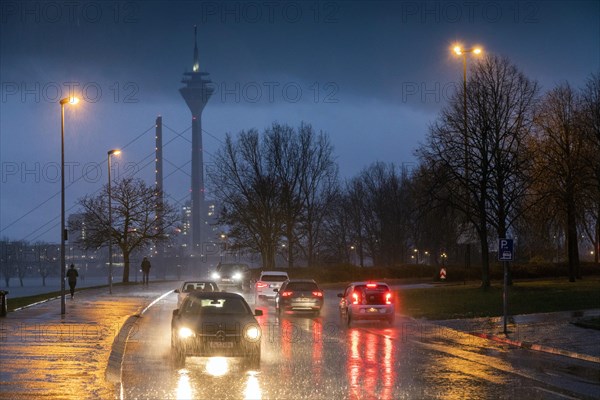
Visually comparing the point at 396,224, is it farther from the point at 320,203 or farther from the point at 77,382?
the point at 77,382

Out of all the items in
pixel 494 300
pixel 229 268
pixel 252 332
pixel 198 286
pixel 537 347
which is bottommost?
pixel 537 347

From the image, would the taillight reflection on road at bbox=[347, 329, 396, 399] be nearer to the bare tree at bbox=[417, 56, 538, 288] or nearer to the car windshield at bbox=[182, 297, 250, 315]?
the car windshield at bbox=[182, 297, 250, 315]

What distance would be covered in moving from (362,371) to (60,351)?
6873mm

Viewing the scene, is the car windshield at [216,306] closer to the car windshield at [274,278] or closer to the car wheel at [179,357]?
the car wheel at [179,357]

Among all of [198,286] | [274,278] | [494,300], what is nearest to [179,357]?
[198,286]

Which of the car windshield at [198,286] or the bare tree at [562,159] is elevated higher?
the bare tree at [562,159]

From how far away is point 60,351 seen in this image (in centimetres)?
1778

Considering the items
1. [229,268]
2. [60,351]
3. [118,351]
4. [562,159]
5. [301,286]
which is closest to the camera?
[60,351]

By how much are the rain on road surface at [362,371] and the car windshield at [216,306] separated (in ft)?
3.58

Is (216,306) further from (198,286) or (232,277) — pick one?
(232,277)

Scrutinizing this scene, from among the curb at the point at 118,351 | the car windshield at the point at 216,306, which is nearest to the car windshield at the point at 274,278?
the curb at the point at 118,351

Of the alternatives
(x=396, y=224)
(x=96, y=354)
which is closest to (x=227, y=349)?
(x=96, y=354)

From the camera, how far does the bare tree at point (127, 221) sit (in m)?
67.1

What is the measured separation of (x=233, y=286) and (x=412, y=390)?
42.3 meters
